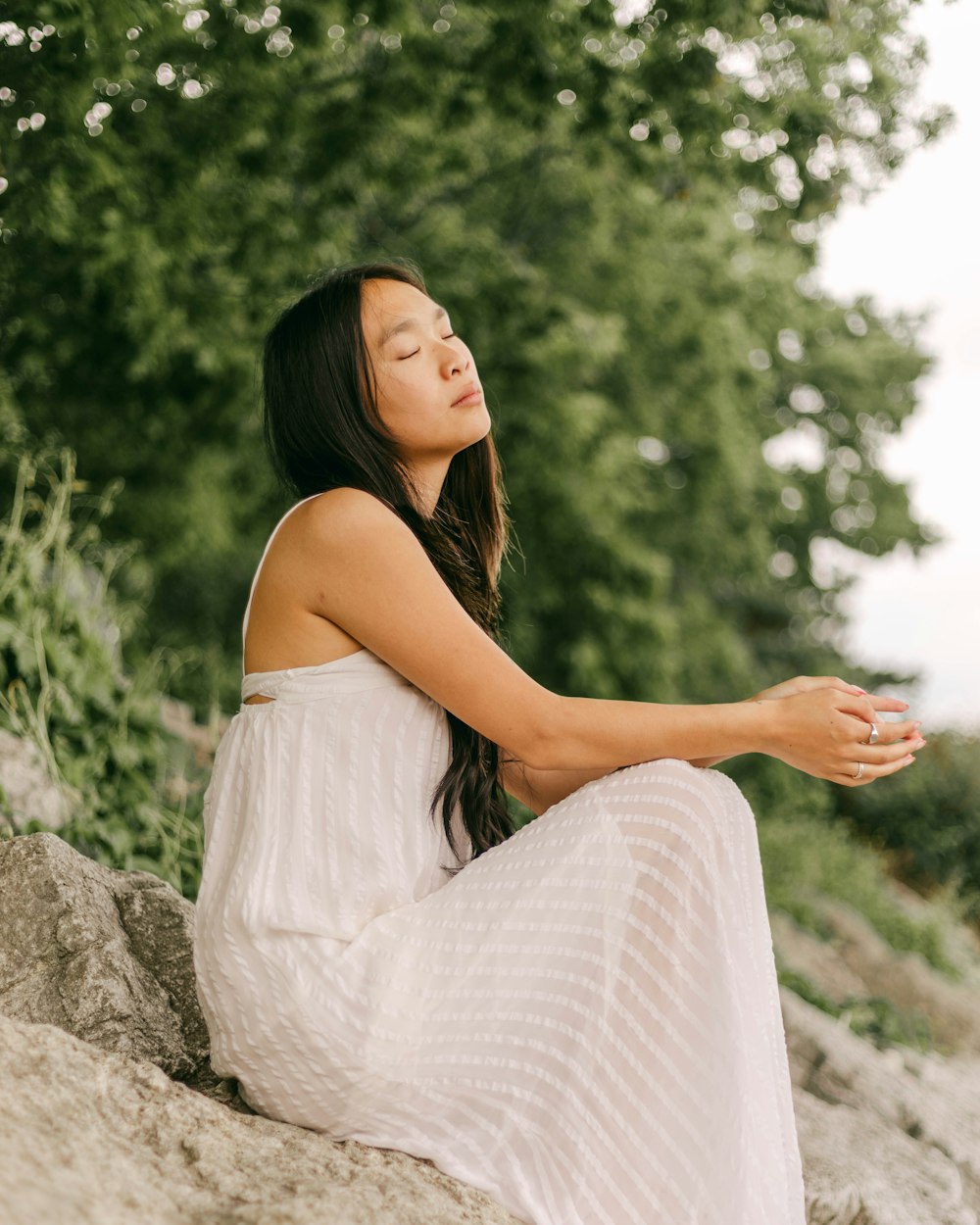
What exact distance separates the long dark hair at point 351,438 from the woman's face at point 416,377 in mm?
28

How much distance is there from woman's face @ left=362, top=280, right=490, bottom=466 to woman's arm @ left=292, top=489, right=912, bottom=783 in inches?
12.8

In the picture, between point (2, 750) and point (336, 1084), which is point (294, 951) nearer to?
point (336, 1084)

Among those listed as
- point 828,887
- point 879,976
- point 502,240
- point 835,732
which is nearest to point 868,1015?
point 879,976

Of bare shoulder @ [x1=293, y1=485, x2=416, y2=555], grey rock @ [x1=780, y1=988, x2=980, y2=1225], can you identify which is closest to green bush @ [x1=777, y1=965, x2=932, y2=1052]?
grey rock @ [x1=780, y1=988, x2=980, y2=1225]

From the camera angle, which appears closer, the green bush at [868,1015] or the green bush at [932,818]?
the green bush at [868,1015]

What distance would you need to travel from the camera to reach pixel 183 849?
150 inches

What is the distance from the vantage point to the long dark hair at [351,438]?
250 cm

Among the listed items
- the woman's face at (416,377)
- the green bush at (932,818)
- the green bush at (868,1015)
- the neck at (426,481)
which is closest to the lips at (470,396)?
the woman's face at (416,377)

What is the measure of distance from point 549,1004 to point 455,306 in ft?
22.2

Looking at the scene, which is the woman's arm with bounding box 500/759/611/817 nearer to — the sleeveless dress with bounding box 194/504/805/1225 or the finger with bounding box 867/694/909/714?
the sleeveless dress with bounding box 194/504/805/1225

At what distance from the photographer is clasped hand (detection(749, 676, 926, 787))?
2307 millimetres

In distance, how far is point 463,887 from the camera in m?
2.20

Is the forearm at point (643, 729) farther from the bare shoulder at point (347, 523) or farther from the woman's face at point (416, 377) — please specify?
the woman's face at point (416, 377)

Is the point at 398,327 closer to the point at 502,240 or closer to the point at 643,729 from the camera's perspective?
the point at 643,729
